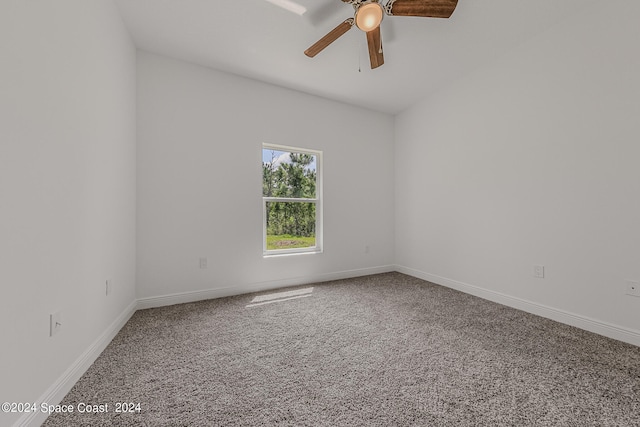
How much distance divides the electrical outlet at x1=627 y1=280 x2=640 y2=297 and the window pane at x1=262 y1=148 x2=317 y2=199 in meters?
3.09

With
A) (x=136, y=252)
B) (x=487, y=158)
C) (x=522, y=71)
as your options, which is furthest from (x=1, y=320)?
(x=522, y=71)

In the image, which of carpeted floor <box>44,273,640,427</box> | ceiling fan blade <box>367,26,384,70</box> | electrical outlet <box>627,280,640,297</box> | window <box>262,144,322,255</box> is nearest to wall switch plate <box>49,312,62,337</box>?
carpeted floor <box>44,273,640,427</box>

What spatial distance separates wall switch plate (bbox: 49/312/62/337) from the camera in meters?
1.27

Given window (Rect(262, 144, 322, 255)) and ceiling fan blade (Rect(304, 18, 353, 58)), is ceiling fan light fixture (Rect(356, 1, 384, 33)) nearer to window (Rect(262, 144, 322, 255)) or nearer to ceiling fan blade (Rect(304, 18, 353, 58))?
ceiling fan blade (Rect(304, 18, 353, 58))

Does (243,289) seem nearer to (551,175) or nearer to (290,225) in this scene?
(290,225)

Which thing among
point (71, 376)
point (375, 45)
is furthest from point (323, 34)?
point (71, 376)

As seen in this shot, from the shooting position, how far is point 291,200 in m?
3.51

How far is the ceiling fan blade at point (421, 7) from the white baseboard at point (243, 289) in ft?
9.66

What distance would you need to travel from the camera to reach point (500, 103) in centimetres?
280

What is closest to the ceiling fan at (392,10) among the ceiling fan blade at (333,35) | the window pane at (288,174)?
the ceiling fan blade at (333,35)

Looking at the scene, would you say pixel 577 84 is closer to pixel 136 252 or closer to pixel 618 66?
pixel 618 66

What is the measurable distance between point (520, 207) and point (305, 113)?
2725 millimetres

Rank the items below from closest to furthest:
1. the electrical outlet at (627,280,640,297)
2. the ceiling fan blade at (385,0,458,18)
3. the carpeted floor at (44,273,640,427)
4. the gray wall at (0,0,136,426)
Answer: the gray wall at (0,0,136,426), the carpeted floor at (44,273,640,427), the ceiling fan blade at (385,0,458,18), the electrical outlet at (627,280,640,297)

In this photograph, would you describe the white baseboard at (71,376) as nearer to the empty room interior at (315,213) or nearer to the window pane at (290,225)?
the empty room interior at (315,213)
